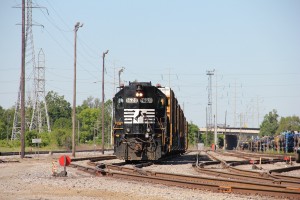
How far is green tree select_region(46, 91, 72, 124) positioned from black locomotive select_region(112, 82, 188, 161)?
13850 cm

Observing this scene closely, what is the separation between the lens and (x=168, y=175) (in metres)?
20.6

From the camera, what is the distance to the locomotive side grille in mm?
30087

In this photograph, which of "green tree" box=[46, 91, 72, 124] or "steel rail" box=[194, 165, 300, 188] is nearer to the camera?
"steel rail" box=[194, 165, 300, 188]

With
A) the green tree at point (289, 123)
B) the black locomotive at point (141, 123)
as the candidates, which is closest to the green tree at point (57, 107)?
the green tree at point (289, 123)

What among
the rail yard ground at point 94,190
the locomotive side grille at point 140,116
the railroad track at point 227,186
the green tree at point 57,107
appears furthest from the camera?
the green tree at point 57,107

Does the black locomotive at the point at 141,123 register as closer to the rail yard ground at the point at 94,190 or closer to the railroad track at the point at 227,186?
the railroad track at the point at 227,186

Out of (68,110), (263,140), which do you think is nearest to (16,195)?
(263,140)

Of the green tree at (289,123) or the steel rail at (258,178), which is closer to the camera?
the steel rail at (258,178)

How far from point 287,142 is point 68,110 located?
383 ft

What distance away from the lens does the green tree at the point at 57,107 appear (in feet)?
561

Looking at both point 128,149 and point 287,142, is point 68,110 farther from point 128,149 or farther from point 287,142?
point 128,149

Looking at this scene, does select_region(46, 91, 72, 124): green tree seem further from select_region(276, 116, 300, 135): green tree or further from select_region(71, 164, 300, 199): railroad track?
select_region(71, 164, 300, 199): railroad track

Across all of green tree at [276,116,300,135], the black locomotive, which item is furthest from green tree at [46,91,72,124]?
the black locomotive

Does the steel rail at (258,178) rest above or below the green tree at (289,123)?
below
